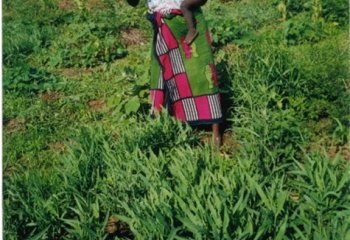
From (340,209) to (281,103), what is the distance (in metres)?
1.43

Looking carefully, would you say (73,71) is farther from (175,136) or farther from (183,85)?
(175,136)

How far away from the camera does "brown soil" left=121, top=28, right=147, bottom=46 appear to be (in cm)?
671

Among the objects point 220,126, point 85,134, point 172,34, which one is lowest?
point 220,126

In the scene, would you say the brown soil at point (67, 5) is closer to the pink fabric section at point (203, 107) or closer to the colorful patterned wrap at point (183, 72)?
the colorful patterned wrap at point (183, 72)

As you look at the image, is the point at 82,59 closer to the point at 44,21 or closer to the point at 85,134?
the point at 44,21

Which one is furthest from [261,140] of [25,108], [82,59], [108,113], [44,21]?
[44,21]

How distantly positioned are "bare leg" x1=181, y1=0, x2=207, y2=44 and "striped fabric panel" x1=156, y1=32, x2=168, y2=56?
19 cm

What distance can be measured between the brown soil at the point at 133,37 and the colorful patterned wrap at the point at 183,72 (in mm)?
2491

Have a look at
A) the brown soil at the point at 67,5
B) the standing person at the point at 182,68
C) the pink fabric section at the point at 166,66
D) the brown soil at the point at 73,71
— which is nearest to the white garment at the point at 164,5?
the standing person at the point at 182,68

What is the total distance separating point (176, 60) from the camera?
4.14m

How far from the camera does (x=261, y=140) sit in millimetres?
3627

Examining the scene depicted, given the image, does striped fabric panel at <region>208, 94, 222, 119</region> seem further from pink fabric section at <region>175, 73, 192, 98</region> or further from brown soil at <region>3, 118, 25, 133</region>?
brown soil at <region>3, 118, 25, 133</region>

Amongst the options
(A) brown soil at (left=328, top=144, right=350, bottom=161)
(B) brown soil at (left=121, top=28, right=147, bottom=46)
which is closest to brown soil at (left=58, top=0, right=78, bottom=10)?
(B) brown soil at (left=121, top=28, right=147, bottom=46)

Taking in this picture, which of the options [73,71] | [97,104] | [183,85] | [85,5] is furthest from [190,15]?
[85,5]
